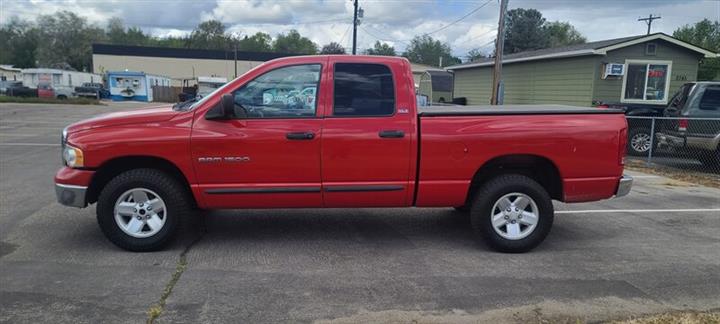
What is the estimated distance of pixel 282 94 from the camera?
508 centimetres

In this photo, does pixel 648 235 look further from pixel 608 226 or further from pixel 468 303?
pixel 468 303

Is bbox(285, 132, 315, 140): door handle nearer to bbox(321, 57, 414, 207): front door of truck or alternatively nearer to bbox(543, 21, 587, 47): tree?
bbox(321, 57, 414, 207): front door of truck

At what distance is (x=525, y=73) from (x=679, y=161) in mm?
9957

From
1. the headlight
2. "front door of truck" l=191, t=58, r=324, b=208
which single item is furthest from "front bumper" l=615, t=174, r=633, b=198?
the headlight

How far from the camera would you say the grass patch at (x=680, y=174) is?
10050 millimetres

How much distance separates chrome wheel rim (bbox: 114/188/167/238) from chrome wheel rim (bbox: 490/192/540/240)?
3224 mm

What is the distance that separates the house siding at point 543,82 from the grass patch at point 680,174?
5863 millimetres

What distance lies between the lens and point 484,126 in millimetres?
5086

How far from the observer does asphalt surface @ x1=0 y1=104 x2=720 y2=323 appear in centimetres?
391

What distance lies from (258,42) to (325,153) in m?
121

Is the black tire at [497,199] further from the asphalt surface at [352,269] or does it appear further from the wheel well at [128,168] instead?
the wheel well at [128,168]

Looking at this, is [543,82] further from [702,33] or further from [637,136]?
[702,33]

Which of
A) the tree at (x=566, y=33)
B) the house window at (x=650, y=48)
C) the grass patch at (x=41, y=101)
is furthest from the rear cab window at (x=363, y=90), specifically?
the tree at (x=566, y=33)

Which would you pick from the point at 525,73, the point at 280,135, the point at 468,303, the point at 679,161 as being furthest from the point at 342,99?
the point at 525,73
